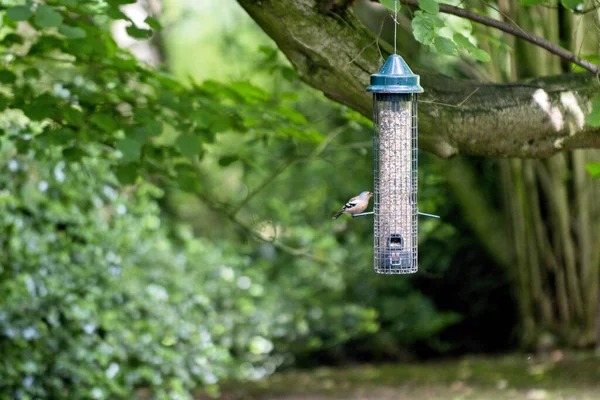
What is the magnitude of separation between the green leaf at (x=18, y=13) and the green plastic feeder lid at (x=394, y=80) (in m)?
1.18

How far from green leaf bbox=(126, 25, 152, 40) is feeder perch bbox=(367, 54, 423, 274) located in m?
1.16

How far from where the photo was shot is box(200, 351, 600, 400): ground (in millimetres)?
5805

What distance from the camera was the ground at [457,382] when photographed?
580cm

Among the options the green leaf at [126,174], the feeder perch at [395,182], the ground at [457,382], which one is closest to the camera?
the feeder perch at [395,182]

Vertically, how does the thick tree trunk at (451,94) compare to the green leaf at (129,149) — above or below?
above

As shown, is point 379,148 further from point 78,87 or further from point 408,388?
point 408,388

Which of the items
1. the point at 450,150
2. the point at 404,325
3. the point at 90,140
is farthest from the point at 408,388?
the point at 450,150

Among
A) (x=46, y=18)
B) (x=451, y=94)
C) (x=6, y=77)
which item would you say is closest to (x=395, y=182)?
(x=451, y=94)

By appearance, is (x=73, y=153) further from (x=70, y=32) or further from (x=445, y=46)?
(x=445, y=46)

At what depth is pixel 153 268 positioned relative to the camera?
6.00 metres

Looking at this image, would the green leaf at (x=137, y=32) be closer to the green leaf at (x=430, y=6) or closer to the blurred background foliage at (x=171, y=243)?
the blurred background foliage at (x=171, y=243)

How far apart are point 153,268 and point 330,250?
2.18 m

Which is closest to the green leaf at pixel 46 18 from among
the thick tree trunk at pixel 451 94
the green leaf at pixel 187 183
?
the thick tree trunk at pixel 451 94

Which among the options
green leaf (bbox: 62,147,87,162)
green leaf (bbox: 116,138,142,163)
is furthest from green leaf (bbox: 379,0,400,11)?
green leaf (bbox: 62,147,87,162)
